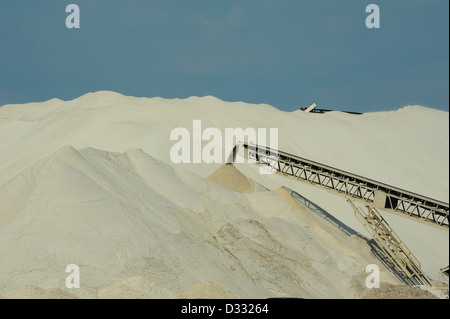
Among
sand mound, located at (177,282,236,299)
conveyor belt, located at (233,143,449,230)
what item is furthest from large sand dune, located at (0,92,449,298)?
conveyor belt, located at (233,143,449,230)

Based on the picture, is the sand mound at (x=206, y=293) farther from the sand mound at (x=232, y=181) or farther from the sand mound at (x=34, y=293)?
the sand mound at (x=232, y=181)

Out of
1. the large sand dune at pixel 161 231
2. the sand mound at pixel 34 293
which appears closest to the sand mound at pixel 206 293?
the large sand dune at pixel 161 231

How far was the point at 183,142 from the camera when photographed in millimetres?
34406

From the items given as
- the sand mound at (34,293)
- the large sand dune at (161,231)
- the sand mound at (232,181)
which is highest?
the sand mound at (232,181)

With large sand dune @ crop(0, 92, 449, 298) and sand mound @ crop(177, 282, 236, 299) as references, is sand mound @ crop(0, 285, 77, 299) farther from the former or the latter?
sand mound @ crop(177, 282, 236, 299)

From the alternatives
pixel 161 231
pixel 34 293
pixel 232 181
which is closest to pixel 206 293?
pixel 34 293

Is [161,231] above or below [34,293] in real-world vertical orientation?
above

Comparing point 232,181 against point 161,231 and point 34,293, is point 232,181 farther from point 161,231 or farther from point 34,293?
point 34,293

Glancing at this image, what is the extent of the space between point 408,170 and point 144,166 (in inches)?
976

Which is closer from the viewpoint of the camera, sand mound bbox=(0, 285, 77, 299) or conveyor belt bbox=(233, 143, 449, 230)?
sand mound bbox=(0, 285, 77, 299)

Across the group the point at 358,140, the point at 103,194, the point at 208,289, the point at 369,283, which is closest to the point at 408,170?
the point at 358,140

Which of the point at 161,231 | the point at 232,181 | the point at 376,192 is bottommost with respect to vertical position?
the point at 161,231

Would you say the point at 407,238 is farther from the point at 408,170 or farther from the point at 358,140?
the point at 358,140

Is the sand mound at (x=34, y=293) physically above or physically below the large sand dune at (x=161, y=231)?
below
